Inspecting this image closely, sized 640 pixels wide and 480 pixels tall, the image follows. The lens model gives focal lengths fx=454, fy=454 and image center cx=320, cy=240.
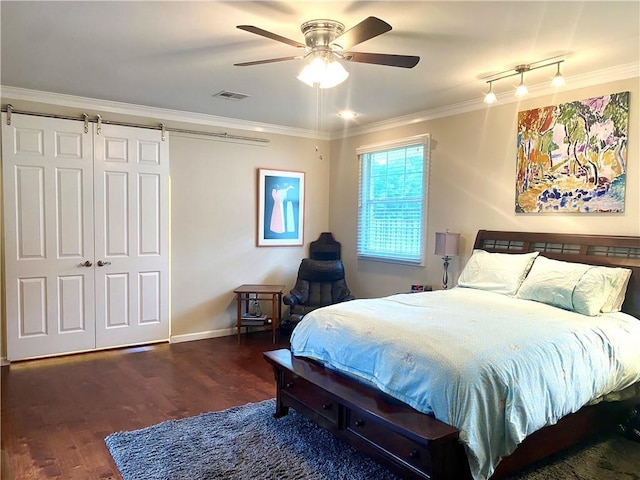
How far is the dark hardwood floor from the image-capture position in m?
2.66

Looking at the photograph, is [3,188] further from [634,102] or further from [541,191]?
[634,102]

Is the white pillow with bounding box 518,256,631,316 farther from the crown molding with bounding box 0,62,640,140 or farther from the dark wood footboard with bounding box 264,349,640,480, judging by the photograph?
the crown molding with bounding box 0,62,640,140

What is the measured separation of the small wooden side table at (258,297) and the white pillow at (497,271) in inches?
83.1

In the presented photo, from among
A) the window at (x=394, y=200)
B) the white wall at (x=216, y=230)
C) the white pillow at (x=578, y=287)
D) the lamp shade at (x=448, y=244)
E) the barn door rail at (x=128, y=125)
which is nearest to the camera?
the white pillow at (x=578, y=287)

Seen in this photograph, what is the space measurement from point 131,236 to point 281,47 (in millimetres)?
2736

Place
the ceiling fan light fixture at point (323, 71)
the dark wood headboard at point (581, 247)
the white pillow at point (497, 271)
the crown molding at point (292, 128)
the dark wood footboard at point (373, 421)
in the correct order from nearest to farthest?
the dark wood footboard at point (373, 421), the ceiling fan light fixture at point (323, 71), the dark wood headboard at point (581, 247), the crown molding at point (292, 128), the white pillow at point (497, 271)

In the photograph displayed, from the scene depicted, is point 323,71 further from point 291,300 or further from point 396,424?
point 291,300

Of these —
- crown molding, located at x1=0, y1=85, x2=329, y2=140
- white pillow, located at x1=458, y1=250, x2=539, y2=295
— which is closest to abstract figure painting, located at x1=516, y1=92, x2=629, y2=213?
white pillow, located at x1=458, y1=250, x2=539, y2=295

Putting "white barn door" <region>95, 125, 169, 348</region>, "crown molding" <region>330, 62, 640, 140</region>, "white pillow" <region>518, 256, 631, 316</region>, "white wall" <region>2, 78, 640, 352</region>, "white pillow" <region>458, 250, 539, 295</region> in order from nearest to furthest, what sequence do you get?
1. "white pillow" <region>518, 256, 631, 316</region>
2. "crown molding" <region>330, 62, 640, 140</region>
3. "white pillow" <region>458, 250, 539, 295</region>
4. "white wall" <region>2, 78, 640, 352</region>
5. "white barn door" <region>95, 125, 169, 348</region>

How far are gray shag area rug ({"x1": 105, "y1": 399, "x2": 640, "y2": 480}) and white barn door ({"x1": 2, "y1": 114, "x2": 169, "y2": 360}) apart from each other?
206 cm

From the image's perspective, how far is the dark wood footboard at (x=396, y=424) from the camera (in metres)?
2.11

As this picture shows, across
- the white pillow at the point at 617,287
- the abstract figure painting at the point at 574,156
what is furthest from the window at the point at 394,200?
the white pillow at the point at 617,287

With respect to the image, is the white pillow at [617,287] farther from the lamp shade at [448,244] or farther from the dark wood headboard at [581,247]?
→ the lamp shade at [448,244]

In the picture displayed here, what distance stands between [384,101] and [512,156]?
1294 mm
